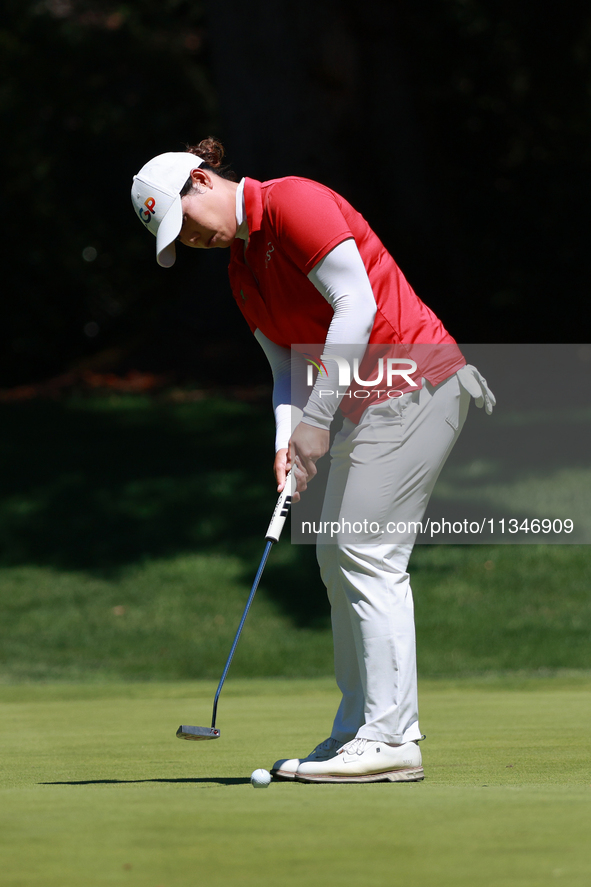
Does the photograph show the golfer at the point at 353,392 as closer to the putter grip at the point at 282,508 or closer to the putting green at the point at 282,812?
the putter grip at the point at 282,508

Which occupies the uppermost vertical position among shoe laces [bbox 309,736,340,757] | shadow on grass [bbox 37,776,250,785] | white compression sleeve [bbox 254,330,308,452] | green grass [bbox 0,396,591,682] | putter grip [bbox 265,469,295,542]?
white compression sleeve [bbox 254,330,308,452]

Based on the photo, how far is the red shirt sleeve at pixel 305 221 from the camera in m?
3.34

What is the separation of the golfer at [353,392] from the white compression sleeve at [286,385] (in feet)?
0.50

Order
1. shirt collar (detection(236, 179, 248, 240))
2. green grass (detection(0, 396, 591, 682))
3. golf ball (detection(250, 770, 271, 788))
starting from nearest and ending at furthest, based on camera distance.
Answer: golf ball (detection(250, 770, 271, 788))
shirt collar (detection(236, 179, 248, 240))
green grass (detection(0, 396, 591, 682))

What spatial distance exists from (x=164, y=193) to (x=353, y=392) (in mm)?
771

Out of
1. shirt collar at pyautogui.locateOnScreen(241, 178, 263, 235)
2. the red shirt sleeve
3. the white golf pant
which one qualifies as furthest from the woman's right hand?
shirt collar at pyautogui.locateOnScreen(241, 178, 263, 235)

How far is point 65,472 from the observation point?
1131 centimetres

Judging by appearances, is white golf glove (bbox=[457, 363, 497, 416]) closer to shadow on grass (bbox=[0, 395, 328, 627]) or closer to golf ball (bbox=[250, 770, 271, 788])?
golf ball (bbox=[250, 770, 271, 788])

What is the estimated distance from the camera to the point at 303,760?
3.54 meters

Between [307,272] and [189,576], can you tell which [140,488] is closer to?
[189,576]

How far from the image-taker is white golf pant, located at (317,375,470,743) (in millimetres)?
3426

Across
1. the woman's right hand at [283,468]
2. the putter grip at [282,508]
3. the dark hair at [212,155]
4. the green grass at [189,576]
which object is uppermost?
the dark hair at [212,155]

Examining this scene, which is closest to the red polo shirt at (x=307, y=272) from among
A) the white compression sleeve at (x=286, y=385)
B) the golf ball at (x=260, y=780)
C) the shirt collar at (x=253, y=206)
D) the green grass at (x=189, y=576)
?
the shirt collar at (x=253, y=206)

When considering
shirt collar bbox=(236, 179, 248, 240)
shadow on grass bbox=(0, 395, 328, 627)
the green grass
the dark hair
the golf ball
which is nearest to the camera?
the golf ball
